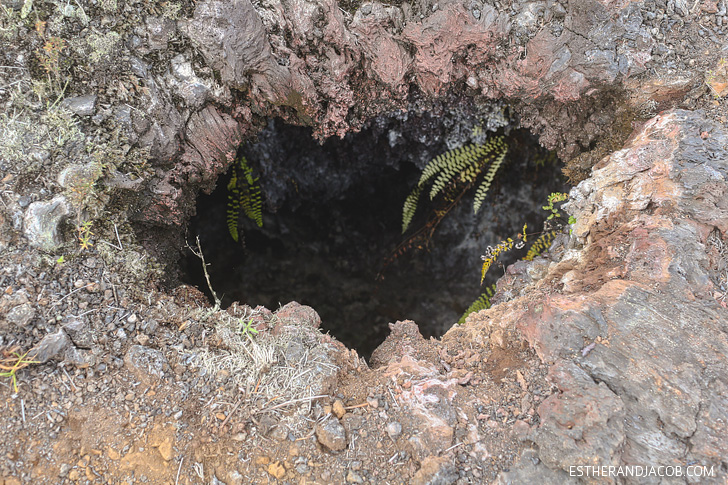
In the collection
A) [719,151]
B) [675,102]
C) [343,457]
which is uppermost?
[675,102]

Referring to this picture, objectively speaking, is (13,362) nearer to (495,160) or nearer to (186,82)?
(186,82)

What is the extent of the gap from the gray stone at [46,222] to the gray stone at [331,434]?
1.63 meters

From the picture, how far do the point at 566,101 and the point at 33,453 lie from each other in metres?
3.55

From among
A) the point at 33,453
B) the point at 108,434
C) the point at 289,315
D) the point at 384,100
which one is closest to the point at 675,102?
the point at 384,100

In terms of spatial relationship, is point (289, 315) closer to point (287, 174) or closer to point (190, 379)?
point (190, 379)

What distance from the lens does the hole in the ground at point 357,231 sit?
411cm

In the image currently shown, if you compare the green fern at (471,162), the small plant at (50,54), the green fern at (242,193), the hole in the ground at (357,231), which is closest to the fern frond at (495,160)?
the green fern at (471,162)

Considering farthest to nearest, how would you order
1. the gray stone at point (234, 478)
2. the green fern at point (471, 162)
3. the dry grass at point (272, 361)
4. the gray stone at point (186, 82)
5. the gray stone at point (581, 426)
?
the green fern at point (471, 162) → the gray stone at point (186, 82) → the dry grass at point (272, 361) → the gray stone at point (234, 478) → the gray stone at point (581, 426)

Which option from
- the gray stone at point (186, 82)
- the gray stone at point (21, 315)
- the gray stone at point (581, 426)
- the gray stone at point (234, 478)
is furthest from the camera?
the gray stone at point (186, 82)

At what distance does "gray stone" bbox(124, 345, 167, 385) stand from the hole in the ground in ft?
6.26

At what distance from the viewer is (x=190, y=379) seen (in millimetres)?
2010

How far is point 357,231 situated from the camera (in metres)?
5.06

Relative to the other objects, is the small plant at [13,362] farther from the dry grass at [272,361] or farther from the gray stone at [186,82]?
the gray stone at [186,82]

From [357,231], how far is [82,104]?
327 centimetres
